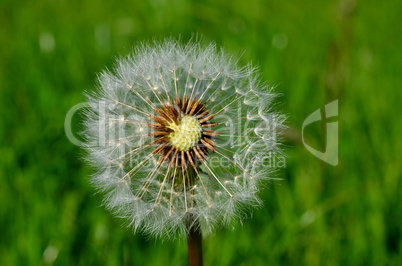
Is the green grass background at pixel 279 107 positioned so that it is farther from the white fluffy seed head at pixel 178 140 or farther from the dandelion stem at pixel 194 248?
the dandelion stem at pixel 194 248

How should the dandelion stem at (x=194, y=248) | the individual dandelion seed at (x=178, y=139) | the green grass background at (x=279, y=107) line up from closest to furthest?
the dandelion stem at (x=194, y=248) < the individual dandelion seed at (x=178, y=139) < the green grass background at (x=279, y=107)

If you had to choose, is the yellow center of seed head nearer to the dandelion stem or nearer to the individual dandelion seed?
the individual dandelion seed

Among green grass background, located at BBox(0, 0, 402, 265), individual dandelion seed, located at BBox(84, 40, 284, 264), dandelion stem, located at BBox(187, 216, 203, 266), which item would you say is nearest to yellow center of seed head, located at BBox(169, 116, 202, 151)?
individual dandelion seed, located at BBox(84, 40, 284, 264)

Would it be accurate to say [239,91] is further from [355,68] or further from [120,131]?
[355,68]

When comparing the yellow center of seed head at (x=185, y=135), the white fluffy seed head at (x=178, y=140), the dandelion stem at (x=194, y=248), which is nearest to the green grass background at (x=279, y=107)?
the white fluffy seed head at (x=178, y=140)

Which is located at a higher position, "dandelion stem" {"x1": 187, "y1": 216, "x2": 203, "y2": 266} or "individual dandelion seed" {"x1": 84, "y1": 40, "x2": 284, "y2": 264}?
"individual dandelion seed" {"x1": 84, "y1": 40, "x2": 284, "y2": 264}

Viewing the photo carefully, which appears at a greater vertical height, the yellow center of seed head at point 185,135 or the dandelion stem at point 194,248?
the yellow center of seed head at point 185,135

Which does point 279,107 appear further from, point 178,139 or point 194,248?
point 194,248
